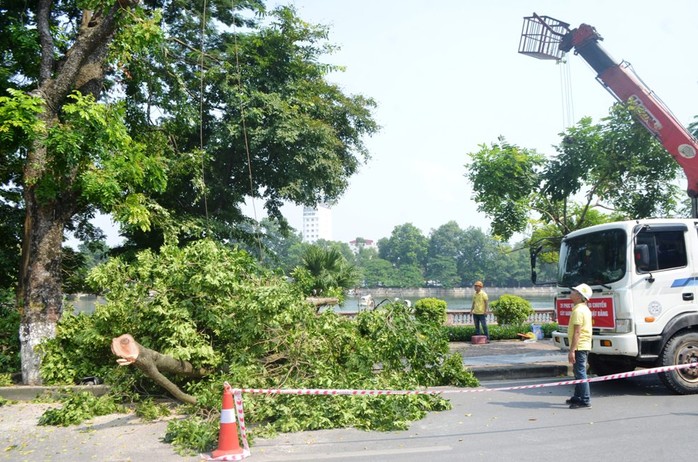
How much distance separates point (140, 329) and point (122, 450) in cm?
252

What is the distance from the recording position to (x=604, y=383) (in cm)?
952

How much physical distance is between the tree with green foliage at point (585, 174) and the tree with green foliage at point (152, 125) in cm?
447

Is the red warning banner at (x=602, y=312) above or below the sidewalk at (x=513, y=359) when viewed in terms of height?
above

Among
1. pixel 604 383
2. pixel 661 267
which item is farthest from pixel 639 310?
pixel 604 383

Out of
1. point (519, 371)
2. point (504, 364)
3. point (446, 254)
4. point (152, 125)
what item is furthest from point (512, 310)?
point (446, 254)

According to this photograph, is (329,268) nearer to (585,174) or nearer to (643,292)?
(585,174)

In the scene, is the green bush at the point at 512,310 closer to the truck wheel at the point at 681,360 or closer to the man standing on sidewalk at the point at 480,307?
the man standing on sidewalk at the point at 480,307

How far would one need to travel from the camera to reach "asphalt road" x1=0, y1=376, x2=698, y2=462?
576 cm

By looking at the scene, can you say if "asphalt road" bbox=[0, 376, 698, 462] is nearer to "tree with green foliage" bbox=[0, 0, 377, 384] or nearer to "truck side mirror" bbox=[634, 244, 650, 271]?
"truck side mirror" bbox=[634, 244, 650, 271]

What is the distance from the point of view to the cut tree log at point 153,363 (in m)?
6.16

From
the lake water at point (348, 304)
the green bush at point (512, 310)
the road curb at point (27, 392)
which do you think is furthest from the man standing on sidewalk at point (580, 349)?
the green bush at point (512, 310)

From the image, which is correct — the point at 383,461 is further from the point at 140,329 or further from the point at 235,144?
the point at 235,144

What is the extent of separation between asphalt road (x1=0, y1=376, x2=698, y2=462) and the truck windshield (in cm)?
185

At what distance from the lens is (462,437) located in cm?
641
